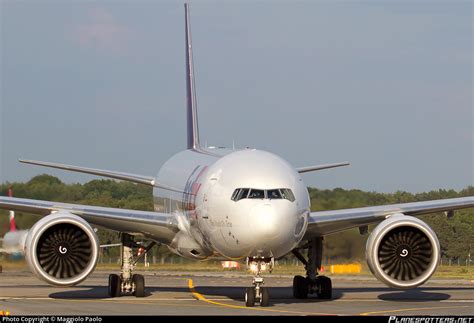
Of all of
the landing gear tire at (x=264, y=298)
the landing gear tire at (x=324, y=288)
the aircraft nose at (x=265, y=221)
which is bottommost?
the landing gear tire at (x=264, y=298)

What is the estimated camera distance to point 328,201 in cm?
4119

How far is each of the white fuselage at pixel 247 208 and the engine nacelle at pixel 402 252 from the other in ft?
9.26

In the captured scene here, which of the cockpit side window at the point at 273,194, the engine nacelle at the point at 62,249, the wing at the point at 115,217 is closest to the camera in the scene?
the cockpit side window at the point at 273,194

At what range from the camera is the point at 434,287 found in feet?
119

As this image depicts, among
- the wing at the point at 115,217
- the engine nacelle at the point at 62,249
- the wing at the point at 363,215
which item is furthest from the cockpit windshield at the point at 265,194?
the wing at the point at 115,217

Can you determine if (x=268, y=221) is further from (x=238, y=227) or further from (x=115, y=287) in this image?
(x=115, y=287)

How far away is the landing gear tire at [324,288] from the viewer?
97.8 ft

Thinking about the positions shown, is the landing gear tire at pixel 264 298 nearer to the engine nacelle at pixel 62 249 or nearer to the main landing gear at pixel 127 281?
the engine nacelle at pixel 62 249

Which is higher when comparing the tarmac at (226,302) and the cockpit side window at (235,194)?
the cockpit side window at (235,194)

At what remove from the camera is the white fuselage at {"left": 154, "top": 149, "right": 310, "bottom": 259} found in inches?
950

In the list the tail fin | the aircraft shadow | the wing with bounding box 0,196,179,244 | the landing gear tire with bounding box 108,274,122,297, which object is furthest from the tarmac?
the tail fin

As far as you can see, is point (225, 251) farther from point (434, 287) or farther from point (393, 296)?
point (434, 287)

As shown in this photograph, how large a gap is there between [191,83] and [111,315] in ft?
68.6

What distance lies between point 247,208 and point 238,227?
0.49 metres
